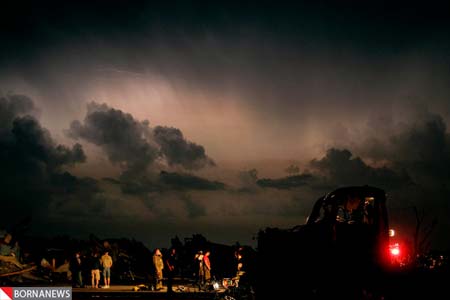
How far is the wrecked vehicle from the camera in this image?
541 inches

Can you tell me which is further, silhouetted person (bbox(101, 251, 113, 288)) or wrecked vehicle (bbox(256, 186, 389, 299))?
silhouetted person (bbox(101, 251, 113, 288))

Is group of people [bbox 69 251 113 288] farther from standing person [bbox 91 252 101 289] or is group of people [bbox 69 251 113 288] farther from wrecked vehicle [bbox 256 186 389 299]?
wrecked vehicle [bbox 256 186 389 299]

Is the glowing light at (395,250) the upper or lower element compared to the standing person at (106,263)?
upper

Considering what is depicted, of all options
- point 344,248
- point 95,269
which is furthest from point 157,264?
point 344,248

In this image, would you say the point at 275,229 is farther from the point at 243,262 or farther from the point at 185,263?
the point at 185,263

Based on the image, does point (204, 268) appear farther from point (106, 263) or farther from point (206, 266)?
point (106, 263)

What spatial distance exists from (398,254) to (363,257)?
4.96 ft

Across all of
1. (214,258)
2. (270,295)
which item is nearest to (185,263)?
(214,258)

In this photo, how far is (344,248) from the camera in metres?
13.8

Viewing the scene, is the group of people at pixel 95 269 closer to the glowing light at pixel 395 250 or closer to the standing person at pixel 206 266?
the standing person at pixel 206 266

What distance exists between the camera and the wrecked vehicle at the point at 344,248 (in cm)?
1374

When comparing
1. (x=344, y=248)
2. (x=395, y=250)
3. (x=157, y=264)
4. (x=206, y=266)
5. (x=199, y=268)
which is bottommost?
(x=199, y=268)

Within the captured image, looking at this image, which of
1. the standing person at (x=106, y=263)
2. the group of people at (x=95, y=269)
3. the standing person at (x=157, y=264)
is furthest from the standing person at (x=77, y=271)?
the standing person at (x=157, y=264)

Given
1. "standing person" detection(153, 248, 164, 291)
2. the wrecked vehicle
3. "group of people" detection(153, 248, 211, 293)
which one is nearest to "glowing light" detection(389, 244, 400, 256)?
the wrecked vehicle
